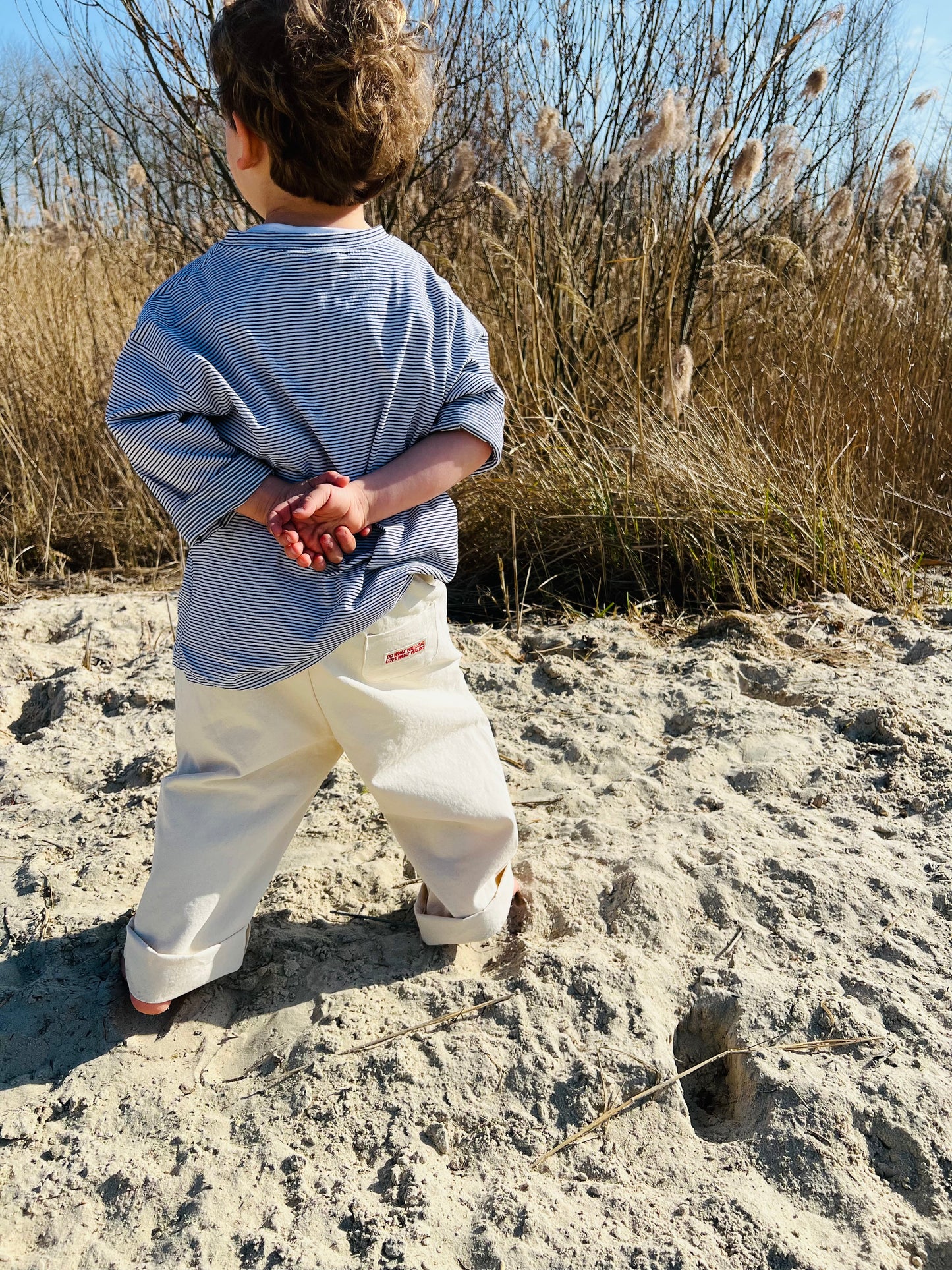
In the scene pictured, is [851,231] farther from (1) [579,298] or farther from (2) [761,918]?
(2) [761,918]

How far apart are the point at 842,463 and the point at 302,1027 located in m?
2.88

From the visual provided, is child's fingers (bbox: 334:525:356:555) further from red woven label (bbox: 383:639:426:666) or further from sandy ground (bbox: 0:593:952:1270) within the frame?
sandy ground (bbox: 0:593:952:1270)

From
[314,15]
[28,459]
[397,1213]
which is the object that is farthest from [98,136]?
[397,1213]

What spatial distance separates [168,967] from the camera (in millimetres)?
1464

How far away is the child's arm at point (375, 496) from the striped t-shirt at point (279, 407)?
26mm

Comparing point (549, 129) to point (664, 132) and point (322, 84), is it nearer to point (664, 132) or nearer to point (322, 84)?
point (664, 132)

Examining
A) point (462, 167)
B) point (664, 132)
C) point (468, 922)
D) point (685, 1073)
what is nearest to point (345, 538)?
point (468, 922)

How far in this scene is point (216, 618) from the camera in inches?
52.3

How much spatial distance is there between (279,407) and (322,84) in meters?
0.38

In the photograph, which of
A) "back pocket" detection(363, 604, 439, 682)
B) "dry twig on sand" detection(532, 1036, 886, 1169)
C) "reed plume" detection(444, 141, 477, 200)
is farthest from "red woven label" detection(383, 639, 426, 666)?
"reed plume" detection(444, 141, 477, 200)

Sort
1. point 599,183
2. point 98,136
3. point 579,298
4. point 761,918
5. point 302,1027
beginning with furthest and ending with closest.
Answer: point 98,136, point 599,183, point 579,298, point 761,918, point 302,1027

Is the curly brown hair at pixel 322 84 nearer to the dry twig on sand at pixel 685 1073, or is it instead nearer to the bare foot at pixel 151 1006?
the bare foot at pixel 151 1006

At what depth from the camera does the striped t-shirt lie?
1.24 meters

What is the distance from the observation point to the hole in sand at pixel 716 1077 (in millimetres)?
1439
